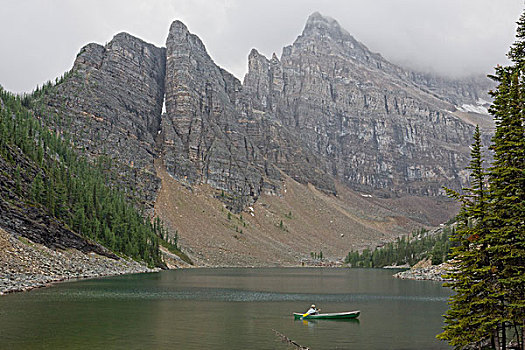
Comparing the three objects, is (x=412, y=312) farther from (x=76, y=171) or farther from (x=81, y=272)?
(x=76, y=171)

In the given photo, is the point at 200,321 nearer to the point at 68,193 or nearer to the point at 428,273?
the point at 428,273

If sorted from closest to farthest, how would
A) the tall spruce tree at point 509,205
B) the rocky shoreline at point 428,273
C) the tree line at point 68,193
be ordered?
the tall spruce tree at point 509,205, the tree line at point 68,193, the rocky shoreline at point 428,273

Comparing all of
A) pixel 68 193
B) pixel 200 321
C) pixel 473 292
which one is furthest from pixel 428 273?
pixel 473 292

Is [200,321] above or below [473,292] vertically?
below

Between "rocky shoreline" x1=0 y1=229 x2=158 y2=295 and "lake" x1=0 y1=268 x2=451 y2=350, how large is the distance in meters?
3.92

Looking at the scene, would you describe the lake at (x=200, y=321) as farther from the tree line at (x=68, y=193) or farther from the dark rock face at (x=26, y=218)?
the tree line at (x=68, y=193)

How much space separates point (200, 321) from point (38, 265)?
1991 inches

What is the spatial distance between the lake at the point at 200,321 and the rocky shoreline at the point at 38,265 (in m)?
3.92

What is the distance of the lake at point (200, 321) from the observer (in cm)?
4003

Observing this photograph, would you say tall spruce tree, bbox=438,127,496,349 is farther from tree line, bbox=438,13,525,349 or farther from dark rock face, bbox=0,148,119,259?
dark rock face, bbox=0,148,119,259

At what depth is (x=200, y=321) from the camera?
169 feet

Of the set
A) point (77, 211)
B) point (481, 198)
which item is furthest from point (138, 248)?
point (481, 198)

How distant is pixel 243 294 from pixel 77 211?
6301cm

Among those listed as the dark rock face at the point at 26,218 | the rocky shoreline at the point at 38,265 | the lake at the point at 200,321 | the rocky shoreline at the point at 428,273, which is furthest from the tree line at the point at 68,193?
the rocky shoreline at the point at 428,273
